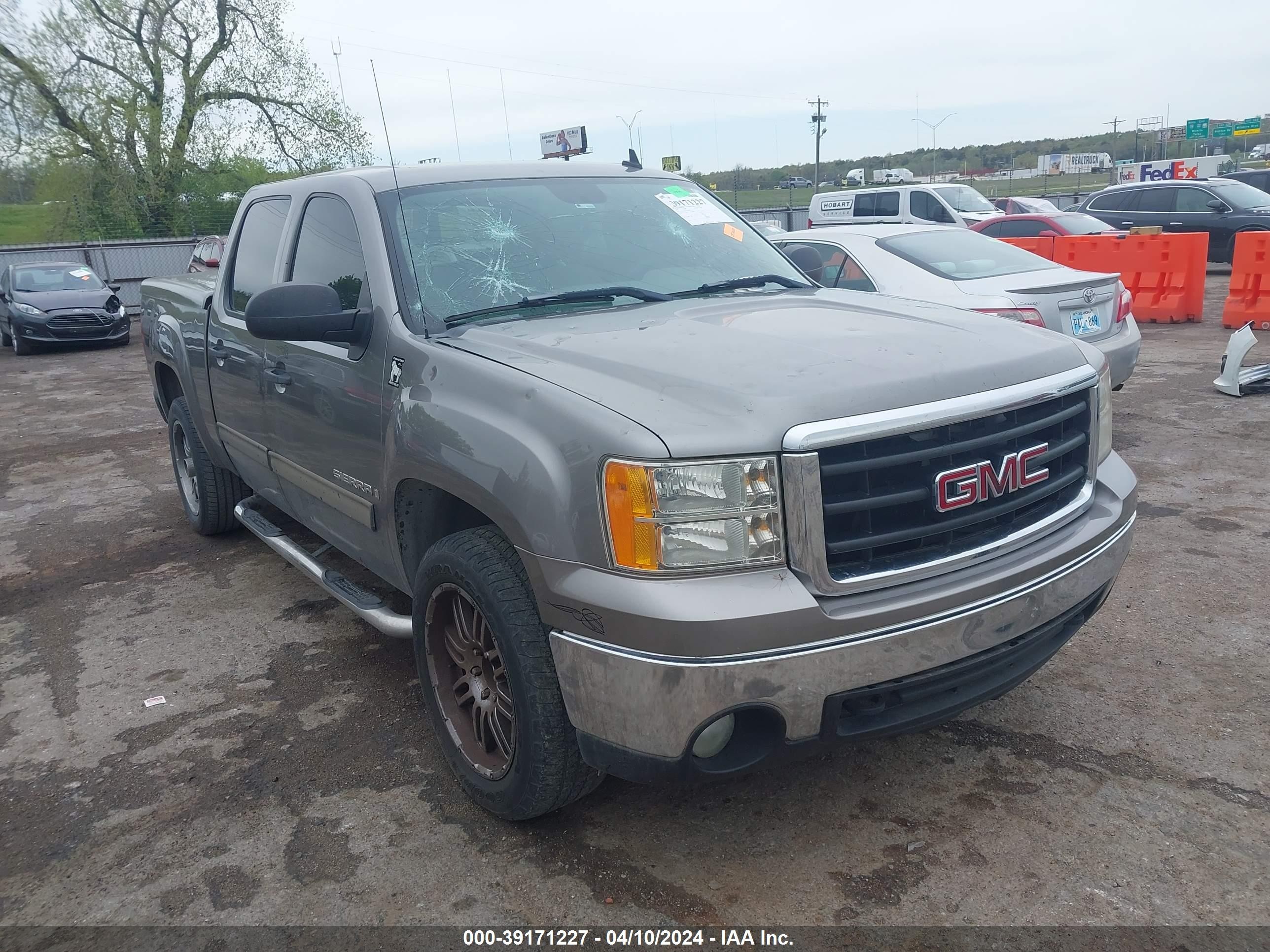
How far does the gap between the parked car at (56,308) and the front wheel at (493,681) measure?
16475 millimetres

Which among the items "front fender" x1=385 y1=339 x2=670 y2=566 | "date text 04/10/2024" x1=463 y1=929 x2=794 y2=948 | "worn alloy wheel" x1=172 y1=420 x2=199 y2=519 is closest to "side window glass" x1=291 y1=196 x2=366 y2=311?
"front fender" x1=385 y1=339 x2=670 y2=566

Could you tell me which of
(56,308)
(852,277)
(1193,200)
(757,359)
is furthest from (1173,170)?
(757,359)

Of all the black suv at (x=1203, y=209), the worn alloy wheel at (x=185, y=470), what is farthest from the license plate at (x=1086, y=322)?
the black suv at (x=1203, y=209)

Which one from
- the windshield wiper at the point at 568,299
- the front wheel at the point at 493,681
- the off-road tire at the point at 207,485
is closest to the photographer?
the front wheel at the point at 493,681

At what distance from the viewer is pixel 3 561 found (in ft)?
18.6

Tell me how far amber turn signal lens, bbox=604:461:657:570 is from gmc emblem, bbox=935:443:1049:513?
2.38 feet

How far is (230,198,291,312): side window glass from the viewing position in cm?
422

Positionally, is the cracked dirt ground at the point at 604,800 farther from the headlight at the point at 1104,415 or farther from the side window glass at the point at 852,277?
the side window glass at the point at 852,277

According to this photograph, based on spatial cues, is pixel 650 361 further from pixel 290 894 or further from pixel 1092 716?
pixel 1092 716

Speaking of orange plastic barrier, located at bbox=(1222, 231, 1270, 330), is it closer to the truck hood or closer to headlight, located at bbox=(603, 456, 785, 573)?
the truck hood

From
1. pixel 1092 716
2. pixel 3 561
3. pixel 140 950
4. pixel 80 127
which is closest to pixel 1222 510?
pixel 1092 716

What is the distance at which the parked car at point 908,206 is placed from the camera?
1814 centimetres

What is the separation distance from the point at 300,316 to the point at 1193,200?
1806 centimetres

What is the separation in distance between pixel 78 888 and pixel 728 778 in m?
1.82
